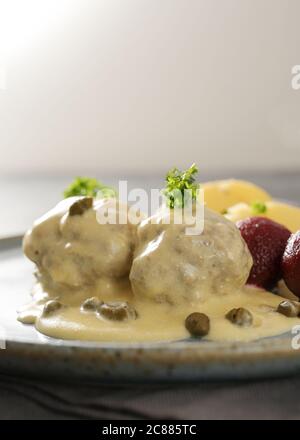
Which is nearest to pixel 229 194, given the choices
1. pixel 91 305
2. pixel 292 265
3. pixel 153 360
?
pixel 292 265

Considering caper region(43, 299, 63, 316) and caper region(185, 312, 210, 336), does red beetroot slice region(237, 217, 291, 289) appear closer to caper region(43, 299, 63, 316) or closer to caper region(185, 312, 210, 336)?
caper region(185, 312, 210, 336)

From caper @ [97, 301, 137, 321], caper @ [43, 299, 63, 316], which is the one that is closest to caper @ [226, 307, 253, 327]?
caper @ [97, 301, 137, 321]

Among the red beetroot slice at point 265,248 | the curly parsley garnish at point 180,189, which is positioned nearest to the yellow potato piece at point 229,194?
the red beetroot slice at point 265,248

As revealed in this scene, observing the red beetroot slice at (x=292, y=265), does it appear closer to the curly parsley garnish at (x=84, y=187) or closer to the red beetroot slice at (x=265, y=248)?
the red beetroot slice at (x=265, y=248)

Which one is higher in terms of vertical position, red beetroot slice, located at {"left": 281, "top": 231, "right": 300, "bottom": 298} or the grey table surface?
red beetroot slice, located at {"left": 281, "top": 231, "right": 300, "bottom": 298}

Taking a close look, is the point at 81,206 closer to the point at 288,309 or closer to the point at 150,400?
the point at 288,309
